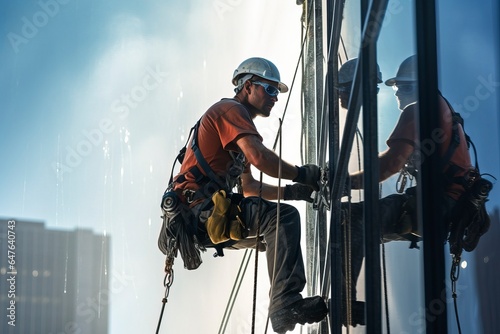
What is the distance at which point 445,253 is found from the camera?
268 cm

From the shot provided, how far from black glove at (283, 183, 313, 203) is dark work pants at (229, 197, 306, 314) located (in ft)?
1.25

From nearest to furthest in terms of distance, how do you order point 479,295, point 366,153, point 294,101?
point 479,295 → point 366,153 → point 294,101

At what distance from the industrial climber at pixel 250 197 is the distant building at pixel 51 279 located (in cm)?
2873

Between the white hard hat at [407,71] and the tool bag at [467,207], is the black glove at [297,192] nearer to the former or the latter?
the white hard hat at [407,71]

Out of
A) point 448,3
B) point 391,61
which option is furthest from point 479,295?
point 391,61

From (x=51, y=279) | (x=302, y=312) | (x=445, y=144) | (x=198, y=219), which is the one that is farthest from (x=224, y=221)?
(x=51, y=279)

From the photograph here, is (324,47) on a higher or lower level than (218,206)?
higher

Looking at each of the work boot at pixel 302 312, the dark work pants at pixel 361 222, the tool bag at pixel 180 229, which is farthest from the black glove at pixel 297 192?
the dark work pants at pixel 361 222

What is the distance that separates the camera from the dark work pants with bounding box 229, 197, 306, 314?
6.04 meters

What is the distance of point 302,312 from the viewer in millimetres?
5871

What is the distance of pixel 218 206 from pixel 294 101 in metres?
7.06

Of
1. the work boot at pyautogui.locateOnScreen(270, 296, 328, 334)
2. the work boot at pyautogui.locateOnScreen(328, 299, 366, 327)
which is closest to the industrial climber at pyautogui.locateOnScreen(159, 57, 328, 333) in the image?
the work boot at pyautogui.locateOnScreen(270, 296, 328, 334)

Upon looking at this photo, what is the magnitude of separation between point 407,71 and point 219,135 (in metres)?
3.77

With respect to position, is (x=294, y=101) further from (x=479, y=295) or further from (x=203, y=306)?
(x=479, y=295)
